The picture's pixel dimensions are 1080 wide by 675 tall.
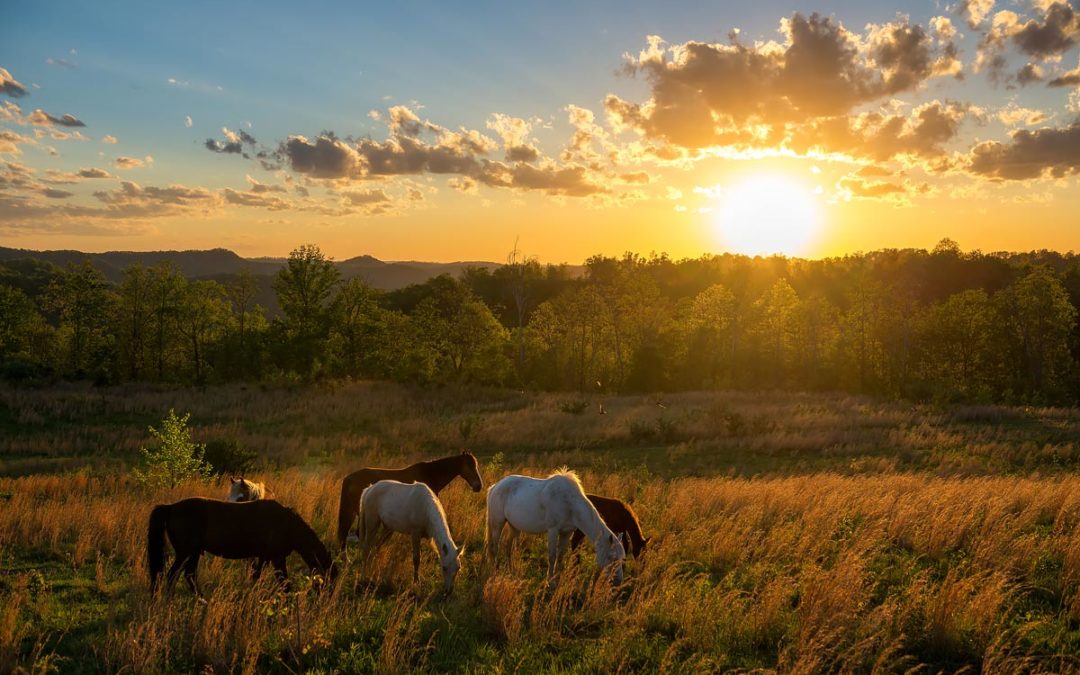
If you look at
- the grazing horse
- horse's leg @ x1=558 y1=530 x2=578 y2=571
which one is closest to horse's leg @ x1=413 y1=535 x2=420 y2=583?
the grazing horse

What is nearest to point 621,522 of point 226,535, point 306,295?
point 226,535

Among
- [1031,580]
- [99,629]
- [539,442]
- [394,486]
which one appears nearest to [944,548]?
[1031,580]

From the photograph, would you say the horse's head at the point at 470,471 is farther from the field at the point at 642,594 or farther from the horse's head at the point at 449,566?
the horse's head at the point at 449,566

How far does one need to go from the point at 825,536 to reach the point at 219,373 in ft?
209

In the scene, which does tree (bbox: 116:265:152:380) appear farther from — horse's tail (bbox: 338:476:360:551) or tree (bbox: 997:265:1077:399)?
tree (bbox: 997:265:1077:399)

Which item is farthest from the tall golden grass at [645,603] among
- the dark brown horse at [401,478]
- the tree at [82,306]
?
the tree at [82,306]

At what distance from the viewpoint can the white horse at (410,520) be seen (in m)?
7.99

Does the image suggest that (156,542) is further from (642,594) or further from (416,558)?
(642,594)

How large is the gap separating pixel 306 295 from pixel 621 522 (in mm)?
58015

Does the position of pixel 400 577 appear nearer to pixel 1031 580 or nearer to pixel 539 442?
pixel 1031 580

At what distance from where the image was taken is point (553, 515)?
862 cm

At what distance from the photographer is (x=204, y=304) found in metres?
65.0

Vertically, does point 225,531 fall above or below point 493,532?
above

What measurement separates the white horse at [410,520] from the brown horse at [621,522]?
7.61ft
